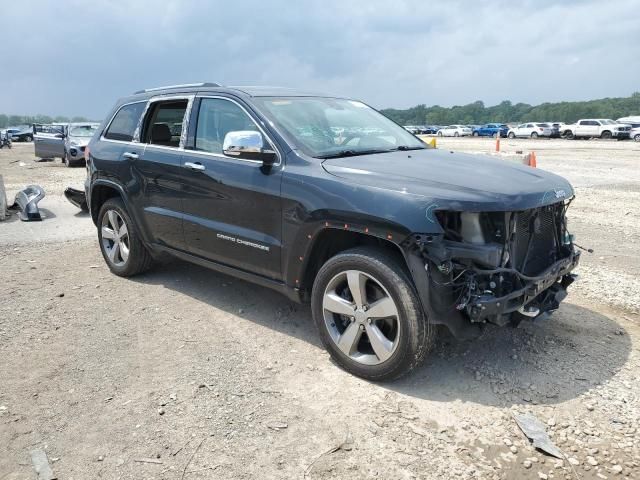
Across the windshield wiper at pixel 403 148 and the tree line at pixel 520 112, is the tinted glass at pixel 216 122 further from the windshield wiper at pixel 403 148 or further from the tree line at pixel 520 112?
the tree line at pixel 520 112

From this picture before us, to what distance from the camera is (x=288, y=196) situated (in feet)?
12.5

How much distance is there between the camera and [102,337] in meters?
4.34

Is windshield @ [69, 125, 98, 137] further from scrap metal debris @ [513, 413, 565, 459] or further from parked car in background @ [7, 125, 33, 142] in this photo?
parked car in background @ [7, 125, 33, 142]

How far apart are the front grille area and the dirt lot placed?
0.70 m

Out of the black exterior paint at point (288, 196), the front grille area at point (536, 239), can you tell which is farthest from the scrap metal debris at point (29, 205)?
the front grille area at point (536, 239)

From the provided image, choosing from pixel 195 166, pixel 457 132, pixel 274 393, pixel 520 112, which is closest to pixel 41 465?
pixel 274 393

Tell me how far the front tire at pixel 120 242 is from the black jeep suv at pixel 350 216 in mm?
252

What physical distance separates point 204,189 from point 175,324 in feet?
3.83

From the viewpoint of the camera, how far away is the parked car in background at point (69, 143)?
62.2 feet

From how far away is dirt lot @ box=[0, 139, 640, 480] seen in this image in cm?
282

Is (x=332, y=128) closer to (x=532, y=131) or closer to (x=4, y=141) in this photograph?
(x=4, y=141)

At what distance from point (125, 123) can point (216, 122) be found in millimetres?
1516

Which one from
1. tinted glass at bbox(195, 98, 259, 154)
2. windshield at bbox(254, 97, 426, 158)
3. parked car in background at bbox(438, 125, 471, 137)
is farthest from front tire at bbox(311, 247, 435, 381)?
parked car in background at bbox(438, 125, 471, 137)

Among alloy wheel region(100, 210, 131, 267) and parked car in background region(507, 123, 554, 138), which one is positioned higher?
parked car in background region(507, 123, 554, 138)
